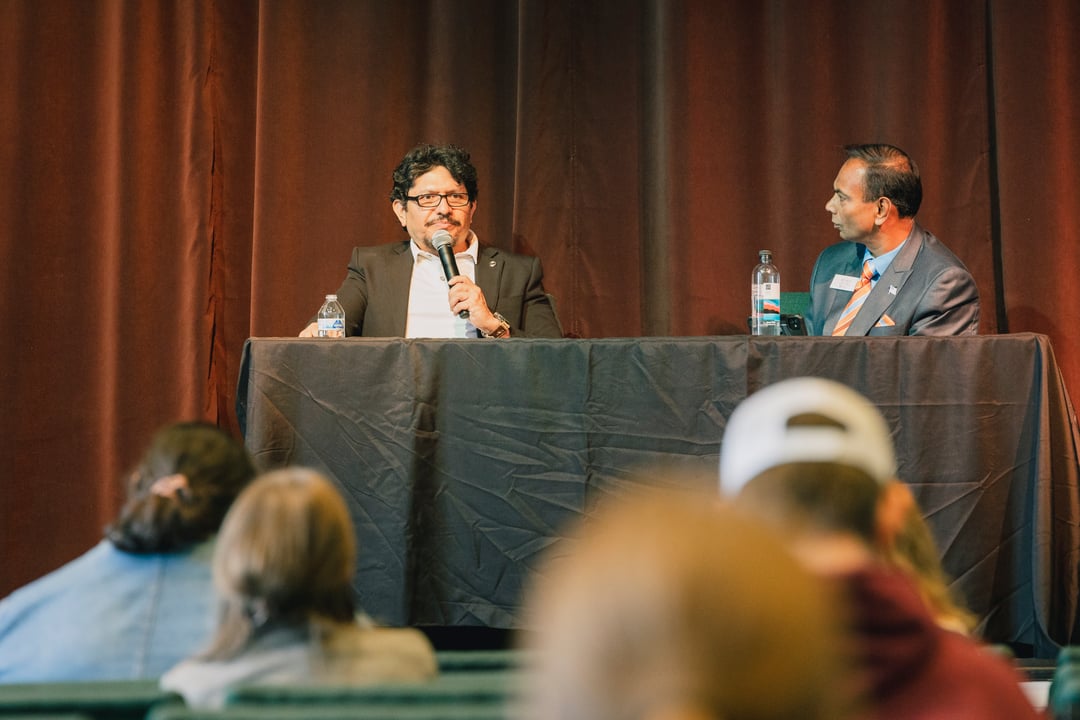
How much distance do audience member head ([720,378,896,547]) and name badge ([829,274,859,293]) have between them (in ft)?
9.30

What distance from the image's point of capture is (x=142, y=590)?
6.11 ft

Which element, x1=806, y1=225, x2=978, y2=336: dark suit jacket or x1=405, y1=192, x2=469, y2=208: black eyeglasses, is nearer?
x1=806, y1=225, x2=978, y2=336: dark suit jacket

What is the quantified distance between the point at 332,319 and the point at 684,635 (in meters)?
3.29

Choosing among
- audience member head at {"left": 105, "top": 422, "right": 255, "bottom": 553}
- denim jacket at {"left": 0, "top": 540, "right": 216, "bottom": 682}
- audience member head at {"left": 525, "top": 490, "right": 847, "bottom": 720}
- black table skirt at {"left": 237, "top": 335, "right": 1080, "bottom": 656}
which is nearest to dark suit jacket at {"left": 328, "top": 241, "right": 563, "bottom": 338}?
black table skirt at {"left": 237, "top": 335, "right": 1080, "bottom": 656}

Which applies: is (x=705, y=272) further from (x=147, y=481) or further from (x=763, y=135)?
(x=147, y=481)

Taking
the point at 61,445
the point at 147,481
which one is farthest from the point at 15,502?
the point at 147,481

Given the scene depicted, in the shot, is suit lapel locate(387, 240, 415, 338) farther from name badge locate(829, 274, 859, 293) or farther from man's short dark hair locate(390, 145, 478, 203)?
name badge locate(829, 274, 859, 293)

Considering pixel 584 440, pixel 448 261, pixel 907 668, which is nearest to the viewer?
pixel 907 668

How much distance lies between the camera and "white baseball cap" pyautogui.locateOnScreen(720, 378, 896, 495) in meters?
1.05

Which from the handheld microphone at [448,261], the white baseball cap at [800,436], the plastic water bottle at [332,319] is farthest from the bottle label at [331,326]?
the white baseball cap at [800,436]

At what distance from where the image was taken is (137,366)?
435 cm

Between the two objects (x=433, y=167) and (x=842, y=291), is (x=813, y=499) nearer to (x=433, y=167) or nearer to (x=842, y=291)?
(x=842, y=291)

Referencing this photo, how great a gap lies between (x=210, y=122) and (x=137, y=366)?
945mm

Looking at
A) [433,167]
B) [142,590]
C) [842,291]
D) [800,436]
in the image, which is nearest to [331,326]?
[433,167]
